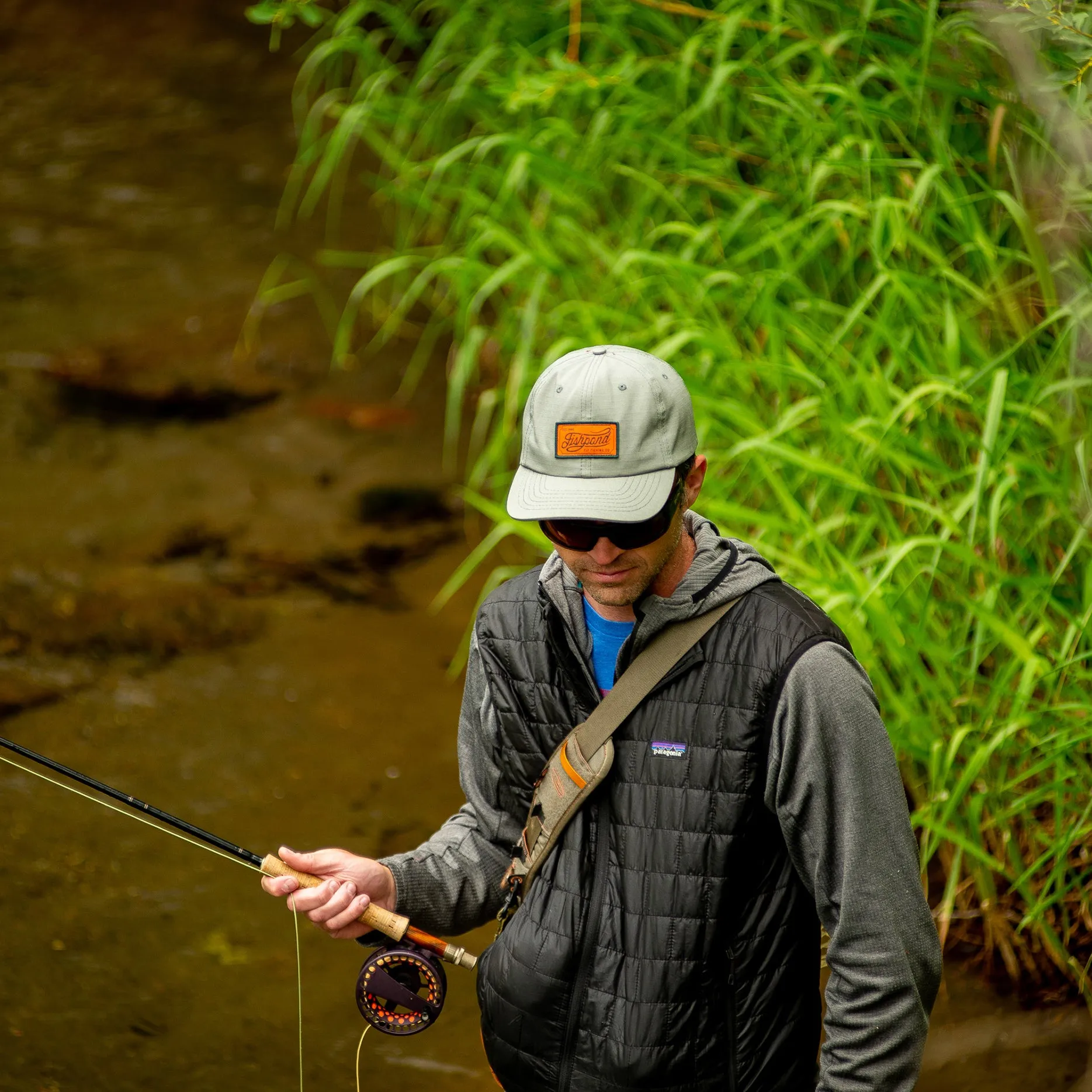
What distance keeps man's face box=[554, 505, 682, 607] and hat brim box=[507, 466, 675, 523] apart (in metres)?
0.05

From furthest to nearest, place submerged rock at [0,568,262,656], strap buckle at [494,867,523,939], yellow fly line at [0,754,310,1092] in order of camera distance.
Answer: submerged rock at [0,568,262,656] < yellow fly line at [0,754,310,1092] < strap buckle at [494,867,523,939]

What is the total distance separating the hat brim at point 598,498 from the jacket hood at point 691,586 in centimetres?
13

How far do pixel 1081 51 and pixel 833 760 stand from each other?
5.43 ft

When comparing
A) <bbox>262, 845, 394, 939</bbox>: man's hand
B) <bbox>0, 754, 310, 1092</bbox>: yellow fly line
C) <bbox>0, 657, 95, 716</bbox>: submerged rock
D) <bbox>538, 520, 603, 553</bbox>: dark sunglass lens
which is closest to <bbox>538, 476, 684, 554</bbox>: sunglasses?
<bbox>538, 520, 603, 553</bbox>: dark sunglass lens

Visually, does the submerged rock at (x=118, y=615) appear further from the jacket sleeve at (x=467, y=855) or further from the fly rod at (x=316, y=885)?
the jacket sleeve at (x=467, y=855)

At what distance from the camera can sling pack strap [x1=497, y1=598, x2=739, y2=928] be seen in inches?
59.0

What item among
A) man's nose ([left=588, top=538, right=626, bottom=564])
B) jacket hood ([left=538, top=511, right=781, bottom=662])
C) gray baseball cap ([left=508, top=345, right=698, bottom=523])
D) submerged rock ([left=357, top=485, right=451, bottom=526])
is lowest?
submerged rock ([left=357, top=485, right=451, bottom=526])

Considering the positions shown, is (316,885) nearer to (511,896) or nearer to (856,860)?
(511,896)

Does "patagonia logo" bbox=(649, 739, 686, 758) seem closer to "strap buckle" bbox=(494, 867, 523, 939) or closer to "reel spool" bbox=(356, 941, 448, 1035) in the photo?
"strap buckle" bbox=(494, 867, 523, 939)

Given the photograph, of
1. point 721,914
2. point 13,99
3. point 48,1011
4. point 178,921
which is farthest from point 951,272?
point 13,99

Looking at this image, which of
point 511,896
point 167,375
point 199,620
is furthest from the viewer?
point 167,375

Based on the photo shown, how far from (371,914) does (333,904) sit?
0.07m

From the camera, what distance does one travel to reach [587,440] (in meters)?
1.45

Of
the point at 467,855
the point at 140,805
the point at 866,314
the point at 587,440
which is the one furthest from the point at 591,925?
the point at 866,314
